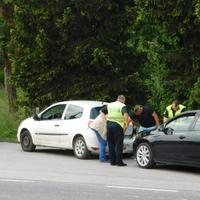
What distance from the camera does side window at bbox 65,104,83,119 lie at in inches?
712

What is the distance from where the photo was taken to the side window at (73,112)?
18087mm

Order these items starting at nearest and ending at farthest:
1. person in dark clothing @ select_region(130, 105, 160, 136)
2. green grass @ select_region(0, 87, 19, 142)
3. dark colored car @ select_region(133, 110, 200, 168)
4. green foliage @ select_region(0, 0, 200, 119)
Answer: dark colored car @ select_region(133, 110, 200, 168), person in dark clothing @ select_region(130, 105, 160, 136), green foliage @ select_region(0, 0, 200, 119), green grass @ select_region(0, 87, 19, 142)

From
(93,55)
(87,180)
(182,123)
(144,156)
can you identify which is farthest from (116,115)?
(93,55)

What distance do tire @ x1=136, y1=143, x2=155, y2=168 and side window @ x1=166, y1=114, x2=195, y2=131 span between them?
762 millimetres

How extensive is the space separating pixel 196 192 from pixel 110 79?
12.5m

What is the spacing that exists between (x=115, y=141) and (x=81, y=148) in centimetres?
160

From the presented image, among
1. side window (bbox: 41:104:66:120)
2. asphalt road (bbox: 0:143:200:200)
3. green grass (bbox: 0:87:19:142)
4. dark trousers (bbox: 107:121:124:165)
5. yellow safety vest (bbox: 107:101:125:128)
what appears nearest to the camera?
asphalt road (bbox: 0:143:200:200)

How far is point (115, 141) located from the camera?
16.4 m

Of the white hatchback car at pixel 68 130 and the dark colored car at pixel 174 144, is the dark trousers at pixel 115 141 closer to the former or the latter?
the dark colored car at pixel 174 144

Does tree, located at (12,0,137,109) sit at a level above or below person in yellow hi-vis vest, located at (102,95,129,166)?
above

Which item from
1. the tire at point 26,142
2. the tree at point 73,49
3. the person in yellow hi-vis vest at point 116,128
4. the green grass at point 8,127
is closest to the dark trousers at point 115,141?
the person in yellow hi-vis vest at point 116,128

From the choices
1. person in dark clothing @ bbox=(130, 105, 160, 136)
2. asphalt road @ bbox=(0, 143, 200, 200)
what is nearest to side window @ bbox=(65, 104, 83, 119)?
asphalt road @ bbox=(0, 143, 200, 200)

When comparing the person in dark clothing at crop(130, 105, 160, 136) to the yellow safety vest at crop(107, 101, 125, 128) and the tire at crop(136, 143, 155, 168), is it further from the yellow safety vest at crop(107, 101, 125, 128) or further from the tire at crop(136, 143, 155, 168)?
the tire at crop(136, 143, 155, 168)

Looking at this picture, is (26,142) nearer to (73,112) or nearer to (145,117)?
(73,112)
